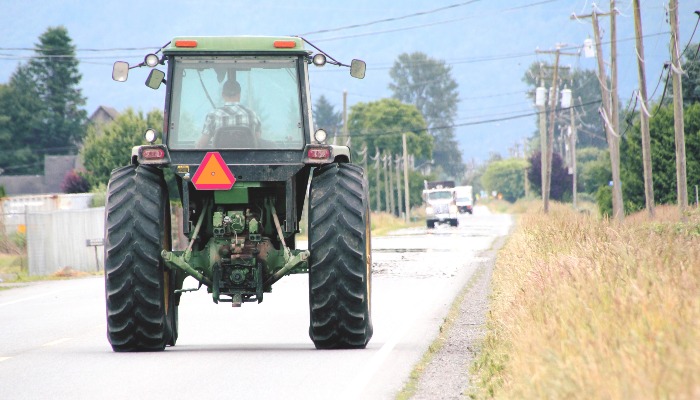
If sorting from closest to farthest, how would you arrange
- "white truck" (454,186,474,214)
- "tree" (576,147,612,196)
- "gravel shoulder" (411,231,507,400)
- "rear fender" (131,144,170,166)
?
"gravel shoulder" (411,231,507,400), "rear fender" (131,144,170,166), "tree" (576,147,612,196), "white truck" (454,186,474,214)

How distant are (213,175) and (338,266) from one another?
5.32 ft

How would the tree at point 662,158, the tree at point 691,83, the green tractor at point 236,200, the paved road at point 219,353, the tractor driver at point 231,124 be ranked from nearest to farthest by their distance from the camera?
the paved road at point 219,353
the green tractor at point 236,200
the tractor driver at point 231,124
the tree at point 662,158
the tree at point 691,83

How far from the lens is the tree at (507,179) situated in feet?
589

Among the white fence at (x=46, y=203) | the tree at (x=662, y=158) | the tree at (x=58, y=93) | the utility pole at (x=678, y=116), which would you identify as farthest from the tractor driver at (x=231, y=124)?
the tree at (x=58, y=93)

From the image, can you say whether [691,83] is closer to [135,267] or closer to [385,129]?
[135,267]

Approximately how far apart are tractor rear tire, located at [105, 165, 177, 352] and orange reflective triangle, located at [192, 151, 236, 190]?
0.51 m

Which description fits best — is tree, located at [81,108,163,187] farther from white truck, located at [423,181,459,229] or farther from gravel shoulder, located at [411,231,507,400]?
gravel shoulder, located at [411,231,507,400]

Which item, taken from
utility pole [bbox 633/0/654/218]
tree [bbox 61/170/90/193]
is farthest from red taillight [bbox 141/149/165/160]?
tree [bbox 61/170/90/193]

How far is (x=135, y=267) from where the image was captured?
43.0ft

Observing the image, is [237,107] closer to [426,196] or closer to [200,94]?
[200,94]

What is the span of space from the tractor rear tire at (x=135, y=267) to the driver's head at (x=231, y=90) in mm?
1302

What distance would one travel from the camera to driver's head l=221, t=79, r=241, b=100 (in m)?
13.9

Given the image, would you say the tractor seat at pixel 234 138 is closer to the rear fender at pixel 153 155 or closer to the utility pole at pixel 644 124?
the rear fender at pixel 153 155

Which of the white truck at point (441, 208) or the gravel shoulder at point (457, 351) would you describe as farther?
the white truck at point (441, 208)
